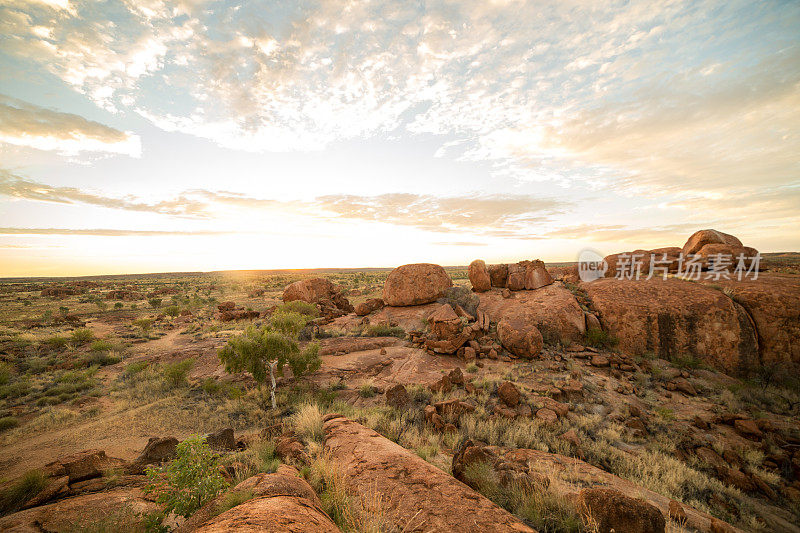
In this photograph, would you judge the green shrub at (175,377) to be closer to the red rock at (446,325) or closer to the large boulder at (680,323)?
the red rock at (446,325)

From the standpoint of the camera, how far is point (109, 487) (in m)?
4.91

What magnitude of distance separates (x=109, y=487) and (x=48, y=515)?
1073mm

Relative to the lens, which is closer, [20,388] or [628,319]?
[20,388]

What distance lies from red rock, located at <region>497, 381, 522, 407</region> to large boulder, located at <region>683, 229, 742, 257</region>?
17.3 metres

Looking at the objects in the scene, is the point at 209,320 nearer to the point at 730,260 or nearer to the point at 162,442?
the point at 162,442

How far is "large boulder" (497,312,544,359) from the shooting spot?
1235 centimetres

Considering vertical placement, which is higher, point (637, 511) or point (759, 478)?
point (637, 511)

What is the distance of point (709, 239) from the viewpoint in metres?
18.0

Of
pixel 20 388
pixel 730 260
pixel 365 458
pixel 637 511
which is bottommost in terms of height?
pixel 20 388

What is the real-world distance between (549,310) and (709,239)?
13176 mm

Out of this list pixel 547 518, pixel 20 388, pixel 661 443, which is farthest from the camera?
pixel 20 388

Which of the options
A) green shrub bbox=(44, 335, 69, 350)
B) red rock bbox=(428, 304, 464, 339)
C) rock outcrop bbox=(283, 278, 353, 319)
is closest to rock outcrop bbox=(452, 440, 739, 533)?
red rock bbox=(428, 304, 464, 339)

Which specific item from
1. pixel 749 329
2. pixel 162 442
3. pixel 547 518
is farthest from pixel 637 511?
pixel 749 329

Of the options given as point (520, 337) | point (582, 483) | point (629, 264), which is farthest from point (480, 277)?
point (582, 483)
